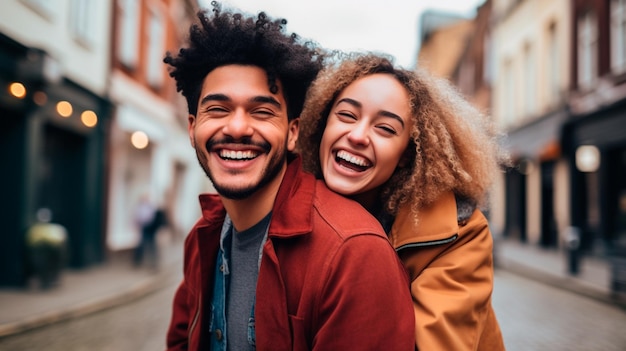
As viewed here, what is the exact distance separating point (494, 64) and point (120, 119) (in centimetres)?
1894

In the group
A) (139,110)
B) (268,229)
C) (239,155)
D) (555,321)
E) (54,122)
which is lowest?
(555,321)

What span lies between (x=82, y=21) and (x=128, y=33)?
2.82 metres

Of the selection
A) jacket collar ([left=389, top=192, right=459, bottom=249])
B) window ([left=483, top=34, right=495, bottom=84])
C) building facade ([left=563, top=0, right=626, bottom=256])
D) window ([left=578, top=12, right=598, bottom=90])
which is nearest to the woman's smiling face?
jacket collar ([left=389, top=192, right=459, bottom=249])

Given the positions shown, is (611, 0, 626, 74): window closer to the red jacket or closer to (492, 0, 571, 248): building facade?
(492, 0, 571, 248): building facade

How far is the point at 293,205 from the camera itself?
71.2 inches

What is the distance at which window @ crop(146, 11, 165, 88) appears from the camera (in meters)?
15.7

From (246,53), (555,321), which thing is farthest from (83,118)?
(246,53)

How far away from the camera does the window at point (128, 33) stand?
13314 millimetres

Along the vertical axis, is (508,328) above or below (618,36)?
below

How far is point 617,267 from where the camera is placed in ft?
30.7

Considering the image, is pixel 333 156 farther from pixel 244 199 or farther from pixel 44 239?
pixel 44 239

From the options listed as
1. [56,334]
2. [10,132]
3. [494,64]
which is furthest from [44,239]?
[494,64]

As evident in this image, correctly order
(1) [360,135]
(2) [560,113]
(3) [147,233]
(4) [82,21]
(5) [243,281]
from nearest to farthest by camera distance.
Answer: (5) [243,281], (1) [360,135], (4) [82,21], (3) [147,233], (2) [560,113]

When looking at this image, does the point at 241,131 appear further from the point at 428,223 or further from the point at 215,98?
the point at 428,223
